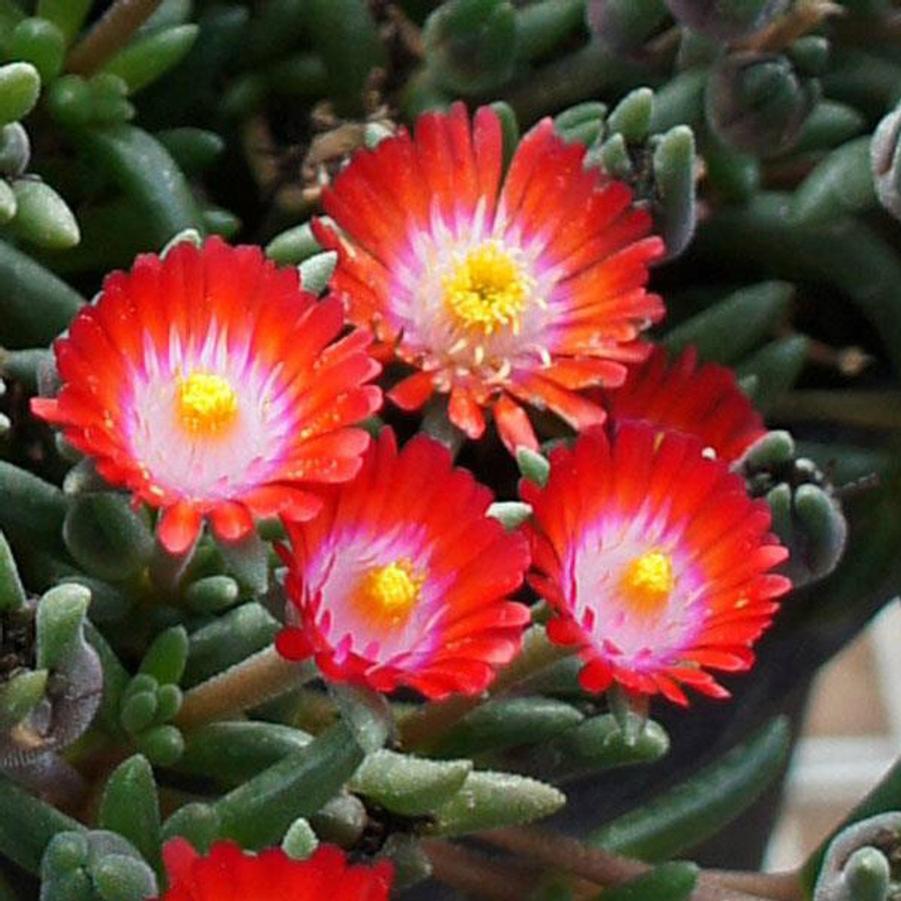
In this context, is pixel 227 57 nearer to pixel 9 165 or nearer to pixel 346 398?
pixel 9 165

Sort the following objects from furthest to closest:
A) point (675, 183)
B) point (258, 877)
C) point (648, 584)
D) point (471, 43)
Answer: point (471, 43), point (675, 183), point (648, 584), point (258, 877)

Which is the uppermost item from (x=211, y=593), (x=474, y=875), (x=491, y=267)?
(x=491, y=267)

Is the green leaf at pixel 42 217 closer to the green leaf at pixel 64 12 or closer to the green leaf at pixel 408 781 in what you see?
the green leaf at pixel 64 12

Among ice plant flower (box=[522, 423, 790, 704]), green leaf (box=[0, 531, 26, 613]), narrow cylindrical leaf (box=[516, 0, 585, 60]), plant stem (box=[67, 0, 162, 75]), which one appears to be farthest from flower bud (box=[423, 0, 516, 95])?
green leaf (box=[0, 531, 26, 613])

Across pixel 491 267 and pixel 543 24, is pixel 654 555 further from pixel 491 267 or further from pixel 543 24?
pixel 543 24

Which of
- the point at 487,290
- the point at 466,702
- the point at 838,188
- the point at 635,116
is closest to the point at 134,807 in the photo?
the point at 466,702

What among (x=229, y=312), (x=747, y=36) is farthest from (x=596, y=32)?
(x=229, y=312)
